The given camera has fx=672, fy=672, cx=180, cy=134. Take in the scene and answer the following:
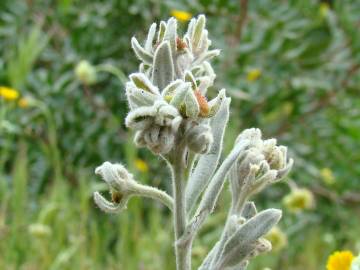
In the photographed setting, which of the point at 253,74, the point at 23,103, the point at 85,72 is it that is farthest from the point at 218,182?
the point at 253,74

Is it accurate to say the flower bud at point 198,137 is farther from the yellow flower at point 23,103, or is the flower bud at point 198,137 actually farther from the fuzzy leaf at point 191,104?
the yellow flower at point 23,103

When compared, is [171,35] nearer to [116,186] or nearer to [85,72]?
[116,186]

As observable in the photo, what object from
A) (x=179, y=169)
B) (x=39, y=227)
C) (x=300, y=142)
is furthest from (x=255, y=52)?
(x=179, y=169)

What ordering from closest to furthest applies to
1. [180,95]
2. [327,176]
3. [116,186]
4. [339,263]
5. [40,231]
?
1. [180,95]
2. [116,186]
3. [339,263]
4. [40,231]
5. [327,176]

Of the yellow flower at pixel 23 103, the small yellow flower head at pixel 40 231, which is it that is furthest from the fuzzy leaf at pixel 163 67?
the yellow flower at pixel 23 103

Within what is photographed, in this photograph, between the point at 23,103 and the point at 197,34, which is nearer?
the point at 197,34
